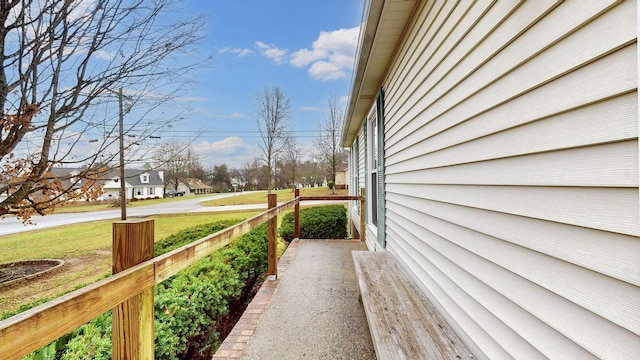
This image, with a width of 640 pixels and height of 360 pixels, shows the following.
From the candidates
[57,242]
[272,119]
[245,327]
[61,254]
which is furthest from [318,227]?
[272,119]

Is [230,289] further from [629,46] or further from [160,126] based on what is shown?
[629,46]

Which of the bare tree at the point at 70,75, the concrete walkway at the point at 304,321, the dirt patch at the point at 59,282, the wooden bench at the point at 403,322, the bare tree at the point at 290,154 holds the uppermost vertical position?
the bare tree at the point at 290,154

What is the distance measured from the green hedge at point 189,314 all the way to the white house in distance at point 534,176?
1826 millimetres

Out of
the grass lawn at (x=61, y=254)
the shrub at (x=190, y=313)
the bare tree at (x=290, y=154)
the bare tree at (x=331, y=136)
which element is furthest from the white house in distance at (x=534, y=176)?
the bare tree at (x=290, y=154)

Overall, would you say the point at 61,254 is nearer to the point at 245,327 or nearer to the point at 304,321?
the point at 245,327

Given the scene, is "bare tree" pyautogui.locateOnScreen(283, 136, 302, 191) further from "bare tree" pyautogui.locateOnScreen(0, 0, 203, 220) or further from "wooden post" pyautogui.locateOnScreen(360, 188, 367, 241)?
"bare tree" pyautogui.locateOnScreen(0, 0, 203, 220)

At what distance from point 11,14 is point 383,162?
13.4 feet

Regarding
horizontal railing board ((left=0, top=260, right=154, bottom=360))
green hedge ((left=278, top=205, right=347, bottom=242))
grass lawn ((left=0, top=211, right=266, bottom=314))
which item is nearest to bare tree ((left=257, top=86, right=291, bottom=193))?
grass lawn ((left=0, top=211, right=266, bottom=314))

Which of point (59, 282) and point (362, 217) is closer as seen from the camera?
point (362, 217)

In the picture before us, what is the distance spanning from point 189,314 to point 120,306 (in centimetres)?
149

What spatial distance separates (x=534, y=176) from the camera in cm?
107

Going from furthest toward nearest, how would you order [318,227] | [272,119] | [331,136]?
[331,136] → [272,119] → [318,227]

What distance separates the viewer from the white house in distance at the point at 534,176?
0.77 m

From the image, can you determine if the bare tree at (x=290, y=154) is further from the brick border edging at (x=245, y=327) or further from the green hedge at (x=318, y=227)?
the brick border edging at (x=245, y=327)
